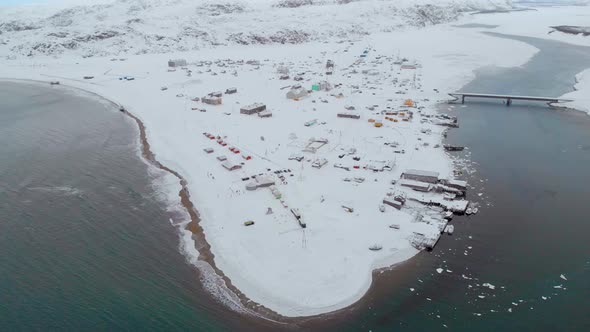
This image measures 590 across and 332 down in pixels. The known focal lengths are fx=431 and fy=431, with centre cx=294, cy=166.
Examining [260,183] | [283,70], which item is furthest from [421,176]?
[283,70]

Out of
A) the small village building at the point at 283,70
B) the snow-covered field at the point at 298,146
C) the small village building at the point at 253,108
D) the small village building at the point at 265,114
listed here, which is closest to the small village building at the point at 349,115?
the snow-covered field at the point at 298,146

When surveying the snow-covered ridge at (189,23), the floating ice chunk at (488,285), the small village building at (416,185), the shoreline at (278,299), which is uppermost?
the snow-covered ridge at (189,23)

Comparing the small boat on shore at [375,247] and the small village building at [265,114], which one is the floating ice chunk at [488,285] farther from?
the small village building at [265,114]

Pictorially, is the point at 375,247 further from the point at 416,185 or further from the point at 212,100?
the point at 212,100

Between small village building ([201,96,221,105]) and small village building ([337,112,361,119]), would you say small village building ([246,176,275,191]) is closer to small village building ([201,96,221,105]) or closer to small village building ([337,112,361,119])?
small village building ([337,112,361,119])

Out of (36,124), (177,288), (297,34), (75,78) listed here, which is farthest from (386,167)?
(297,34)

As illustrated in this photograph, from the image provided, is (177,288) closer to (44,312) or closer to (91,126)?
(44,312)

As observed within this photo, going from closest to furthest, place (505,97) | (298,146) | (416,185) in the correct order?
(416,185)
(298,146)
(505,97)
